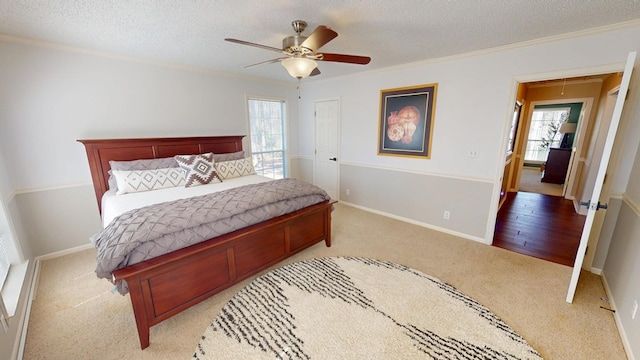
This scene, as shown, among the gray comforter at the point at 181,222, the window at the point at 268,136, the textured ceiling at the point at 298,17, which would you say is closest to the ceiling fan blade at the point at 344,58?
the textured ceiling at the point at 298,17

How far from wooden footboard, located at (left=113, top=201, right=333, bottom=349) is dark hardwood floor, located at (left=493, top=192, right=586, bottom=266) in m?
2.71

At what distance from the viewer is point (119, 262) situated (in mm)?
1564

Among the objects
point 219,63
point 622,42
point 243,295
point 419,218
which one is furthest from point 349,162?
point 622,42

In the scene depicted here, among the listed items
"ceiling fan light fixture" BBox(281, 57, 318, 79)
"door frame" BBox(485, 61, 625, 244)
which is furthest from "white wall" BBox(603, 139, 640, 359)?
"ceiling fan light fixture" BBox(281, 57, 318, 79)

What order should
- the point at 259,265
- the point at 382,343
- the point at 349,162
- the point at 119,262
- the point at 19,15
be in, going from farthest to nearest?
the point at 349,162, the point at 259,265, the point at 19,15, the point at 382,343, the point at 119,262

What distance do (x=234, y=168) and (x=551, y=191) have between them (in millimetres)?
7087

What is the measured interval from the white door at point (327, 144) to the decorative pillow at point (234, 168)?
1.58 m

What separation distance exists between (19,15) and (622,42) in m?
5.11

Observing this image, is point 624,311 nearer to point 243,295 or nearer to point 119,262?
point 243,295

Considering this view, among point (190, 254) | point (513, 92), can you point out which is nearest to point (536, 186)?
point (513, 92)

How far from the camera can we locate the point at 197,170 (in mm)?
3094

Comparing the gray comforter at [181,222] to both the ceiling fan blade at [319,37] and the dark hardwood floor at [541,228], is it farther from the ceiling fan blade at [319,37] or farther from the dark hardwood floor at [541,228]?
the dark hardwood floor at [541,228]

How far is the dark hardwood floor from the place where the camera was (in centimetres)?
294

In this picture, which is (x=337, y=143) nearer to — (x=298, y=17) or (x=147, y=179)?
(x=298, y=17)
